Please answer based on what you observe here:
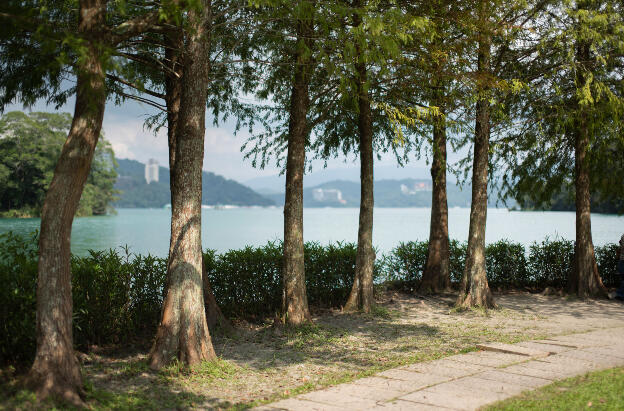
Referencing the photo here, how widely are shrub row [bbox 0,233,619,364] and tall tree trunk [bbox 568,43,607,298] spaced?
1.21 m

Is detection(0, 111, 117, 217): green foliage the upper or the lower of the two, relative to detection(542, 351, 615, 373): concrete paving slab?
upper

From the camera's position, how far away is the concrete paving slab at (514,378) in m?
5.48

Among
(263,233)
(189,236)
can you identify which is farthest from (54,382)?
(263,233)

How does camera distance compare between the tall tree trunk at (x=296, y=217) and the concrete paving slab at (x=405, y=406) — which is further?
the tall tree trunk at (x=296, y=217)

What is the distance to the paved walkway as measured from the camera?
4.91 m

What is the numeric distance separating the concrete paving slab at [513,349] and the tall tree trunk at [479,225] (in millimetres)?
3384

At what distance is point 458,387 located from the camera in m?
5.34

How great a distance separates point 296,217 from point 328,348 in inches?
87.9

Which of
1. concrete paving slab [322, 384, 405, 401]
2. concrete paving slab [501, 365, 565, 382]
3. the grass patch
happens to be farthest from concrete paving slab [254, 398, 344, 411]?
concrete paving slab [501, 365, 565, 382]

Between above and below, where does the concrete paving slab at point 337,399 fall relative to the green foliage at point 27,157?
below

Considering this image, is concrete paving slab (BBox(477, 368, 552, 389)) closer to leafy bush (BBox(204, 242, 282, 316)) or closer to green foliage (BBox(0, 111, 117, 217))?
leafy bush (BBox(204, 242, 282, 316))

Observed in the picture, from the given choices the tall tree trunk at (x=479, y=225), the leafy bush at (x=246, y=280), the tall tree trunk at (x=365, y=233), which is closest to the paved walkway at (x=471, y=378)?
the tall tree trunk at (x=479, y=225)

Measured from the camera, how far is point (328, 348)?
7.65 metres

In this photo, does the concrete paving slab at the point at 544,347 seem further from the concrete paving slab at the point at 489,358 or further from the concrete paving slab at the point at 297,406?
the concrete paving slab at the point at 297,406
